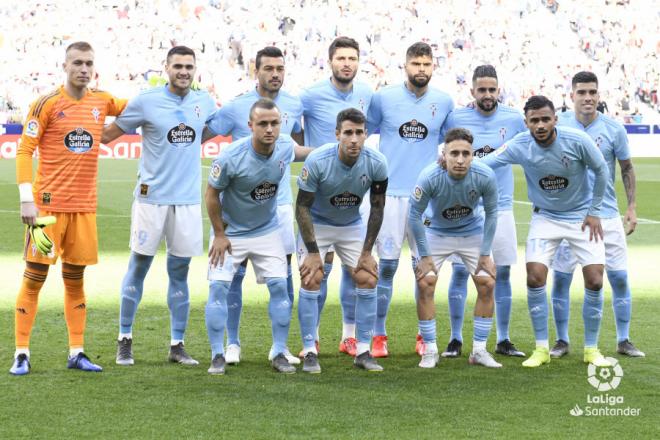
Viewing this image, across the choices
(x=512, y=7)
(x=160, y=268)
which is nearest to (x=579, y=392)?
(x=160, y=268)

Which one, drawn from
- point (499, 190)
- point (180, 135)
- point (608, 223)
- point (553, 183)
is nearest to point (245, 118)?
point (180, 135)

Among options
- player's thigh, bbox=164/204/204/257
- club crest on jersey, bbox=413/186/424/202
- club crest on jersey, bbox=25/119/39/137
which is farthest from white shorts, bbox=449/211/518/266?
club crest on jersey, bbox=25/119/39/137

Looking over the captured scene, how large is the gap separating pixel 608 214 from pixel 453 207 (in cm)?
115

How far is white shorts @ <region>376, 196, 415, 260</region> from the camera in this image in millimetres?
7539

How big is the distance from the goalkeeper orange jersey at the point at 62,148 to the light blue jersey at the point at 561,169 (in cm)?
268

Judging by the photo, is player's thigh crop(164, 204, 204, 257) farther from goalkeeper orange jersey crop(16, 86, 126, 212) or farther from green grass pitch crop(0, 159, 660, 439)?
green grass pitch crop(0, 159, 660, 439)

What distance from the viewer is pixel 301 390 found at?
251 inches

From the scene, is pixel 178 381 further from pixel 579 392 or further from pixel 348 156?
pixel 579 392

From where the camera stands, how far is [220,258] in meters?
6.75

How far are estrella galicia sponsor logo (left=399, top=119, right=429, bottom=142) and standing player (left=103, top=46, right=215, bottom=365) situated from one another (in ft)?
4.89

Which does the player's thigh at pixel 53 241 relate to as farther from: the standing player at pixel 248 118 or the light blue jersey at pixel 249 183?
the standing player at pixel 248 118

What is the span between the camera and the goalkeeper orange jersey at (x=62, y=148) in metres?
6.57

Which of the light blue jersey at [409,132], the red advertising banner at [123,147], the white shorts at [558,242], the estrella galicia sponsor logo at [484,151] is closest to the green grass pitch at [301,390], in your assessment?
the white shorts at [558,242]

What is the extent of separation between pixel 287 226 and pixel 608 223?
7.43ft
